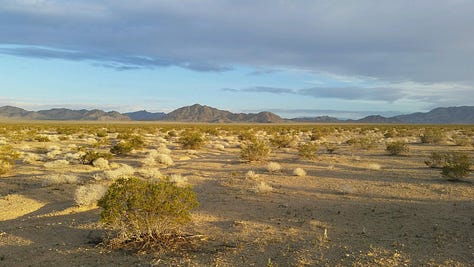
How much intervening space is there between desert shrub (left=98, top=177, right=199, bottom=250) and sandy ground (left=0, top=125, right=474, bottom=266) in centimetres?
58

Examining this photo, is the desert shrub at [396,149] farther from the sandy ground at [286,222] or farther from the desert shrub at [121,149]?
the desert shrub at [121,149]

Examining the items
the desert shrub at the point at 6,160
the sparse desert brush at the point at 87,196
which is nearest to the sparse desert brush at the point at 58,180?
the sparse desert brush at the point at 87,196

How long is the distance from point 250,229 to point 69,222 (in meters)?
5.10

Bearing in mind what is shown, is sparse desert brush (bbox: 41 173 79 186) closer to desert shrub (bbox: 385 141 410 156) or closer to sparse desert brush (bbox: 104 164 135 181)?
sparse desert brush (bbox: 104 164 135 181)

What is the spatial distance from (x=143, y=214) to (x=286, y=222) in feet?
12.7

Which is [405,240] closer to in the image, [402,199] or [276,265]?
[276,265]

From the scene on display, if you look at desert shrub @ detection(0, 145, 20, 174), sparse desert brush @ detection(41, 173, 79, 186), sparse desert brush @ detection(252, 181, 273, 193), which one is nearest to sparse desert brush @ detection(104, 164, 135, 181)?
sparse desert brush @ detection(41, 173, 79, 186)

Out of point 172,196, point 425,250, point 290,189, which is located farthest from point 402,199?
point 172,196

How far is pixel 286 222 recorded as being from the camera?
11148 millimetres

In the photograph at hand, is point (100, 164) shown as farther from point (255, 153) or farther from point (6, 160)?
point (255, 153)

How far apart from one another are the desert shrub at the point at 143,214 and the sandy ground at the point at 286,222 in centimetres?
58

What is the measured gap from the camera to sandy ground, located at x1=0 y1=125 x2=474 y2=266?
27.9ft

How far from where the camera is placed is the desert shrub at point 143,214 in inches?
369

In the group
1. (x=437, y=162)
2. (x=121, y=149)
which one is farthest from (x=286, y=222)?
(x=121, y=149)
